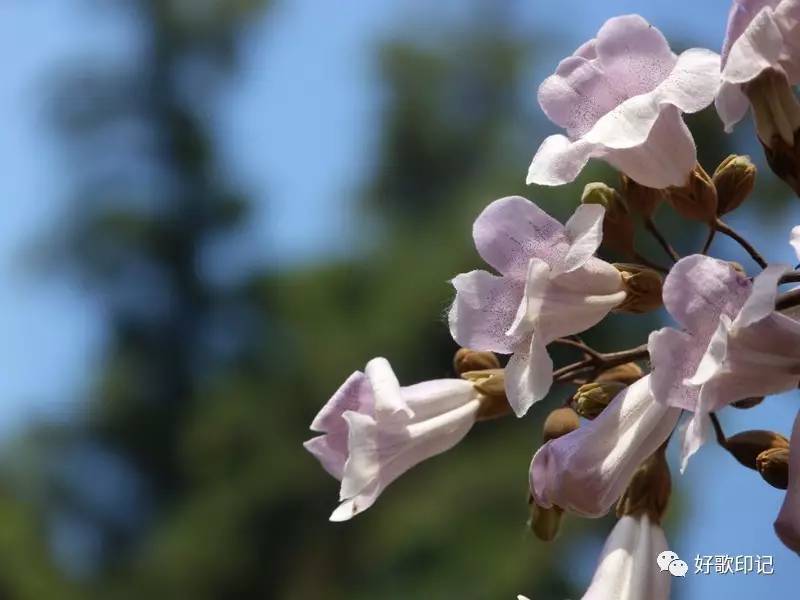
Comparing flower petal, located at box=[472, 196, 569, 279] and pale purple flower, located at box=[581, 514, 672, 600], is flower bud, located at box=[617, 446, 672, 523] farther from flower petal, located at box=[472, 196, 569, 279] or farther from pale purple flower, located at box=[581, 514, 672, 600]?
flower petal, located at box=[472, 196, 569, 279]

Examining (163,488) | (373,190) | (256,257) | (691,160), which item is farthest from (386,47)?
(691,160)

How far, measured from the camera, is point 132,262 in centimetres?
628

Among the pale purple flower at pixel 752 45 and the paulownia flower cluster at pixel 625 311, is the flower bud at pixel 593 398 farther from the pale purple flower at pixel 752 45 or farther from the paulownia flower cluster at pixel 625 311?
the pale purple flower at pixel 752 45

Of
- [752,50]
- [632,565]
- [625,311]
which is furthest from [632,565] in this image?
[752,50]

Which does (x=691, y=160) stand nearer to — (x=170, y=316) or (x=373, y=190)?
(x=373, y=190)

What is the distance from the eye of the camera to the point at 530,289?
0.42 metres

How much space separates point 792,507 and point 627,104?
16 centimetres

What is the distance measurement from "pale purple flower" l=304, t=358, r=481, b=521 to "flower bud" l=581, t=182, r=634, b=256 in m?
0.10

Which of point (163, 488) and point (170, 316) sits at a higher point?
point (170, 316)

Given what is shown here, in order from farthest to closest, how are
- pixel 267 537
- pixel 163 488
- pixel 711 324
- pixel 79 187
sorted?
pixel 79 187, pixel 163 488, pixel 267 537, pixel 711 324

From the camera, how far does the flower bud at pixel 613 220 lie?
50cm

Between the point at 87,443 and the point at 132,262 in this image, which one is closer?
the point at 87,443

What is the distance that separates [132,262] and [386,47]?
174 cm

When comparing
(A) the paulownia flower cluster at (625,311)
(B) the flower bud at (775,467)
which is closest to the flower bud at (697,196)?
(A) the paulownia flower cluster at (625,311)
